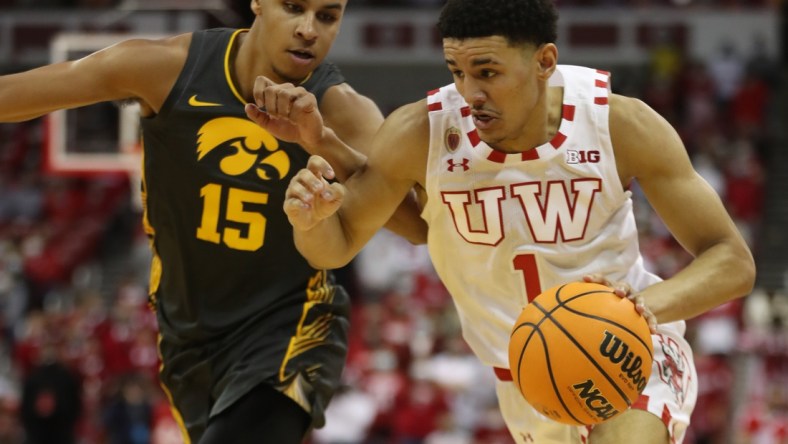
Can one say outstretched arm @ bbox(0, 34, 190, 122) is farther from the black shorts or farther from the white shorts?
the white shorts

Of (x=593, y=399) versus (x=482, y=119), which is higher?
(x=482, y=119)

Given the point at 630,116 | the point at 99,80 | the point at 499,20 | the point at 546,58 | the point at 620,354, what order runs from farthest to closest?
the point at 99,80, the point at 630,116, the point at 546,58, the point at 499,20, the point at 620,354

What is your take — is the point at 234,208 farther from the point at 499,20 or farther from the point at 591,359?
the point at 591,359

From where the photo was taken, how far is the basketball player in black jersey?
5332 millimetres

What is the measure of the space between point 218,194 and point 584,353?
185 cm

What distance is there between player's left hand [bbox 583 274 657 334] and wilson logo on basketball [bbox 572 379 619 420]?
1.00 feet

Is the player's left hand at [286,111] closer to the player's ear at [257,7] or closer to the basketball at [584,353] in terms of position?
the player's ear at [257,7]

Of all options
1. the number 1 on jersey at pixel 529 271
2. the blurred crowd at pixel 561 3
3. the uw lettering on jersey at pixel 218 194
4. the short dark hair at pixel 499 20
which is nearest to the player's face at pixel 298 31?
the uw lettering on jersey at pixel 218 194

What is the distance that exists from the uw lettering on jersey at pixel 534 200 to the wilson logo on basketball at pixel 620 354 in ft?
2.16

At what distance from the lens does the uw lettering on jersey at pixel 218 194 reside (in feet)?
18.0

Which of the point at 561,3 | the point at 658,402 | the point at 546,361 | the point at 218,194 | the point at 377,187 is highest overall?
the point at 377,187

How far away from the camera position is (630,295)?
4582mm

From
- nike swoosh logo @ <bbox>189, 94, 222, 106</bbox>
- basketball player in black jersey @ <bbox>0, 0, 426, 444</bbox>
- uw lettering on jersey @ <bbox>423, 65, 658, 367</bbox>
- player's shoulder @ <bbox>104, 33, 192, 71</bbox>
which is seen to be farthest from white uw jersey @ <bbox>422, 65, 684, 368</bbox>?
player's shoulder @ <bbox>104, 33, 192, 71</bbox>

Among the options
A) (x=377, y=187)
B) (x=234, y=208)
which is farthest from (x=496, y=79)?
(x=234, y=208)
